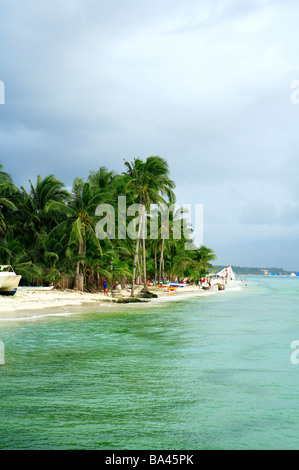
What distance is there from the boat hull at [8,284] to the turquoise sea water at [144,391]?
988cm

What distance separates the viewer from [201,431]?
675cm

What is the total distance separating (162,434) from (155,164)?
28.6 meters

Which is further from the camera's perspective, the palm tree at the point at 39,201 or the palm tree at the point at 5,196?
the palm tree at the point at 39,201

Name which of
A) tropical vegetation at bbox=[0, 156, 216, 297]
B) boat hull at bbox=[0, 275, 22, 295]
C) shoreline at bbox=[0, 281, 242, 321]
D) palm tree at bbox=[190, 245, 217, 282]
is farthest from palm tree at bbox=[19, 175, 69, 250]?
palm tree at bbox=[190, 245, 217, 282]

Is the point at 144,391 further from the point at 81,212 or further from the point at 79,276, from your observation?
the point at 79,276

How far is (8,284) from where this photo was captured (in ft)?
87.0

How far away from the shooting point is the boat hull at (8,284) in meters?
26.1

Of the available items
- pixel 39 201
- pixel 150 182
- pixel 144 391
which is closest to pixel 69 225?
pixel 39 201

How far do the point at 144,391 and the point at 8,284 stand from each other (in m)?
19.6

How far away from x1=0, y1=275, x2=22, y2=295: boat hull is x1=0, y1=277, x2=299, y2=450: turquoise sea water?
9.88m

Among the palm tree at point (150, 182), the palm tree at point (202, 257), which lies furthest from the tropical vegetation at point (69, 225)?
the palm tree at point (202, 257)

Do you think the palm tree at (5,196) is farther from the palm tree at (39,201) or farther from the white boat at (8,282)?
the white boat at (8,282)

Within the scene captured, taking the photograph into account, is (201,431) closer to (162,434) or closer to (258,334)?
(162,434)

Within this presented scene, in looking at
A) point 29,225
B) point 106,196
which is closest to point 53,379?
point 106,196
